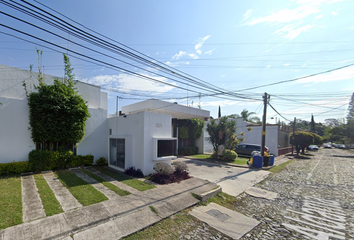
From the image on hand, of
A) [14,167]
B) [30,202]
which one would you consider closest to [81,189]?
[30,202]

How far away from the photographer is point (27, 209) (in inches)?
167

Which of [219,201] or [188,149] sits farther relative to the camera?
[188,149]

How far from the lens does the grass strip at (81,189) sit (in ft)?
16.2

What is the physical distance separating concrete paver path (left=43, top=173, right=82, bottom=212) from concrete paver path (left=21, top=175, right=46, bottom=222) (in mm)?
459

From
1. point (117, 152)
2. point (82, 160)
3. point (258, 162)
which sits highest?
point (117, 152)

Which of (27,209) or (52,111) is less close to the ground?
(52,111)

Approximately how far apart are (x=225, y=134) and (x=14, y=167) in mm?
14014

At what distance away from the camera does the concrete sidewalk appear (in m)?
3.31

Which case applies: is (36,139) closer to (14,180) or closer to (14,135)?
(14,135)

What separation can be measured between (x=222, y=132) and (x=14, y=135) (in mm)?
13917

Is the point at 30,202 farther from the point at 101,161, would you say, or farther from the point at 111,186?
the point at 101,161

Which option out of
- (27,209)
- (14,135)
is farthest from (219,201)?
(14,135)

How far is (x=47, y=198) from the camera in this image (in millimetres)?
4945

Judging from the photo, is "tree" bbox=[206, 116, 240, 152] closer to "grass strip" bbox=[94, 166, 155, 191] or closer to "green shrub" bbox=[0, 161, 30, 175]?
"grass strip" bbox=[94, 166, 155, 191]
